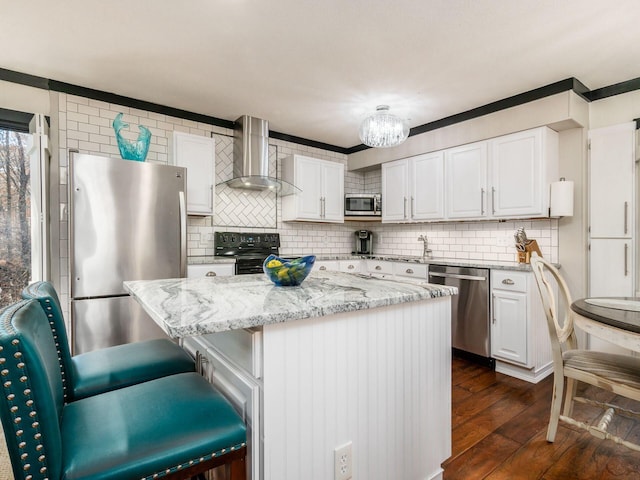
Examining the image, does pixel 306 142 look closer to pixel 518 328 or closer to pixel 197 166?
pixel 197 166

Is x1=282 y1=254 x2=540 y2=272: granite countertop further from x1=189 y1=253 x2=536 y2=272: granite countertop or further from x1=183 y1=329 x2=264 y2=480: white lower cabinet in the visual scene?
x1=183 y1=329 x2=264 y2=480: white lower cabinet

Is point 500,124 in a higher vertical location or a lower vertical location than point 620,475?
higher

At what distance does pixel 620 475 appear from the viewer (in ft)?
5.33

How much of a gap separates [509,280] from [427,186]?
1.44 m

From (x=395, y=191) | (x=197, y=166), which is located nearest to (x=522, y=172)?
(x=395, y=191)

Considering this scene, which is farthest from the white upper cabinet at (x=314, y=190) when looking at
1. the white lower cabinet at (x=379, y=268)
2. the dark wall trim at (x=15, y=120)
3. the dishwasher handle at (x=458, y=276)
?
the dark wall trim at (x=15, y=120)

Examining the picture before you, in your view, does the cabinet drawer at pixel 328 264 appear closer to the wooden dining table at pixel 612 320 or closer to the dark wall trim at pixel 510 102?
the dark wall trim at pixel 510 102

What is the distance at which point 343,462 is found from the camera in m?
1.20

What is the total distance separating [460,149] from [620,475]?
9.35 feet

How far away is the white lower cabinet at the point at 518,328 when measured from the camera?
109 inches

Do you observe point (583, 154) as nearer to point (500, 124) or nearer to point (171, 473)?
point (500, 124)

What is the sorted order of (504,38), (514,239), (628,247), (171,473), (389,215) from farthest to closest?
(389,215) → (514,239) → (628,247) → (504,38) → (171,473)

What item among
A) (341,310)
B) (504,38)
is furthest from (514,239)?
(341,310)

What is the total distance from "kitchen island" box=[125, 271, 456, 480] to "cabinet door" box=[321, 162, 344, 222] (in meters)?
2.81
